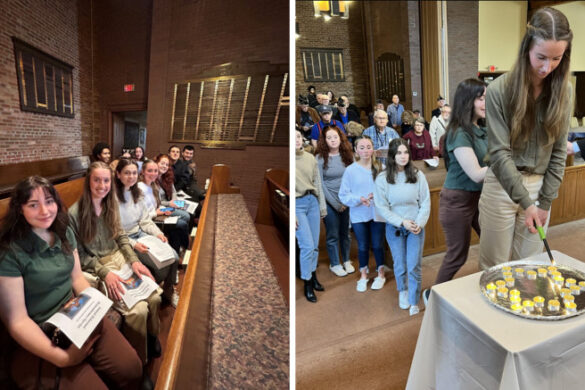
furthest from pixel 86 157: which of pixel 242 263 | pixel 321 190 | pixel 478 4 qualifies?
pixel 478 4

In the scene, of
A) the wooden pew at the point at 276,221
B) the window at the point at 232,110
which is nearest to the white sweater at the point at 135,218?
the window at the point at 232,110

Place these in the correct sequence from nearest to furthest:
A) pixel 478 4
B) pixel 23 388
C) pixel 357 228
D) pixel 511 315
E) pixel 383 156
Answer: pixel 23 388, pixel 511 315, pixel 383 156, pixel 357 228, pixel 478 4

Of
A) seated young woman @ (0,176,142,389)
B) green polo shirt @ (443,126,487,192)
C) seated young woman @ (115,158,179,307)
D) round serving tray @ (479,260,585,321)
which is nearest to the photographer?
seated young woman @ (0,176,142,389)

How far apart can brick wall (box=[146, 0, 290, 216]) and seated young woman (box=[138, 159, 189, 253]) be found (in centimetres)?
5

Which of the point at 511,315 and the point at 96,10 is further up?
the point at 96,10

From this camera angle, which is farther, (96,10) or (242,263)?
(242,263)

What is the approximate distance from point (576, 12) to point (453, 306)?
1.20 m

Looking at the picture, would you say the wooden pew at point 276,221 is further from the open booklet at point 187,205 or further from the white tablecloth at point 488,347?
the white tablecloth at point 488,347

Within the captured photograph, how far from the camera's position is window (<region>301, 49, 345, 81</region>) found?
166 cm

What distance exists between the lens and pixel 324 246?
1.80 metres

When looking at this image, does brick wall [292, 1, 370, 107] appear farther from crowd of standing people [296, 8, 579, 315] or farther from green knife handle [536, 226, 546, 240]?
green knife handle [536, 226, 546, 240]

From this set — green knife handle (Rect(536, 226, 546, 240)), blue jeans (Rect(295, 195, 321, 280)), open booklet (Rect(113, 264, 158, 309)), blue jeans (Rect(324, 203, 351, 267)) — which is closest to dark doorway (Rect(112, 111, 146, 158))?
open booklet (Rect(113, 264, 158, 309))

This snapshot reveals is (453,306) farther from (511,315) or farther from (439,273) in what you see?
(439,273)

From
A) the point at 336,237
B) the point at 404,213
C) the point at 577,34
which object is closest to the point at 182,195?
the point at 336,237
